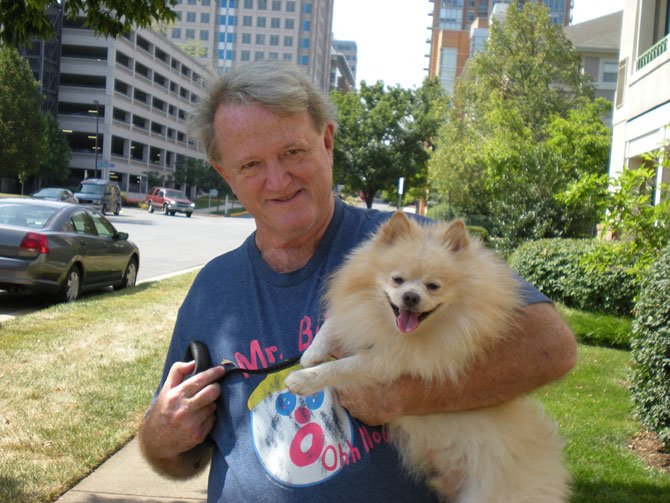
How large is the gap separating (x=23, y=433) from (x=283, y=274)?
3854 mm

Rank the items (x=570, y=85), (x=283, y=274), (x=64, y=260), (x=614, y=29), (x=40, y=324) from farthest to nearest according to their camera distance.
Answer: (x=614, y=29)
(x=570, y=85)
(x=64, y=260)
(x=40, y=324)
(x=283, y=274)

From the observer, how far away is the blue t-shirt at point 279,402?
2.25 m

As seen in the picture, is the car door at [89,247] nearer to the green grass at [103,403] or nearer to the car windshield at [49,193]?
the green grass at [103,403]

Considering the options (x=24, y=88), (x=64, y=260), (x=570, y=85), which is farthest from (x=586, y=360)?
(x=24, y=88)

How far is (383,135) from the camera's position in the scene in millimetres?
52719

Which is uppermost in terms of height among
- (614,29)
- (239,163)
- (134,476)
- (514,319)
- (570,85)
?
(614,29)

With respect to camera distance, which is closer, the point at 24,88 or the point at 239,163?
the point at 239,163

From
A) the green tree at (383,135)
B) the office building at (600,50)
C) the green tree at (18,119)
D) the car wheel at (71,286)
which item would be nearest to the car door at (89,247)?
the car wheel at (71,286)

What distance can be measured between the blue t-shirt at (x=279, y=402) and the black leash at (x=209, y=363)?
21 mm

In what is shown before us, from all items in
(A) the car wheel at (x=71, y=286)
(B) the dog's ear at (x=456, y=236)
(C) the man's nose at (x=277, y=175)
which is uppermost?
(C) the man's nose at (x=277, y=175)

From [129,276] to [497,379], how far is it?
46.4 ft

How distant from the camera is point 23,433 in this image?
215 inches

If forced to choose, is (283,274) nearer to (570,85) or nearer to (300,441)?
(300,441)

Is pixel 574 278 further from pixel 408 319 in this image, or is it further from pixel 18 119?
pixel 18 119
